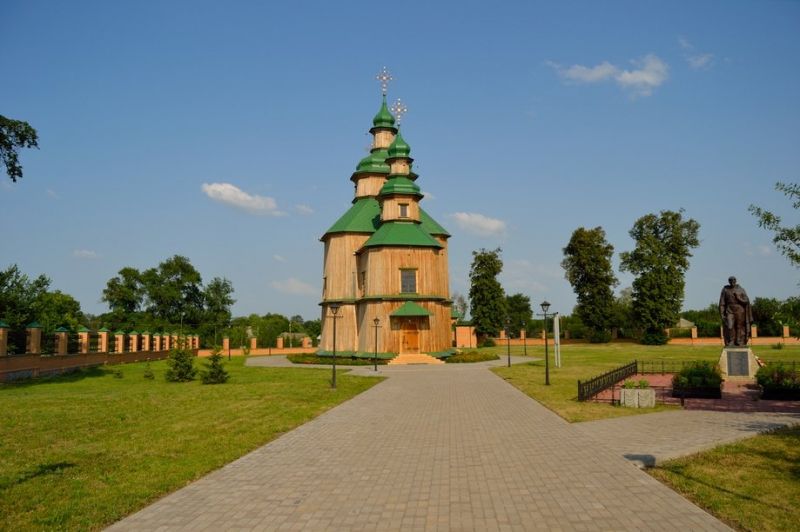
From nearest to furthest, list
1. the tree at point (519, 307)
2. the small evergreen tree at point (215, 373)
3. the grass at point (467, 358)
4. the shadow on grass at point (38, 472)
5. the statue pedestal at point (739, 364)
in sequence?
the shadow on grass at point (38, 472)
the statue pedestal at point (739, 364)
the small evergreen tree at point (215, 373)
the grass at point (467, 358)
the tree at point (519, 307)

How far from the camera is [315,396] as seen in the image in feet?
59.5

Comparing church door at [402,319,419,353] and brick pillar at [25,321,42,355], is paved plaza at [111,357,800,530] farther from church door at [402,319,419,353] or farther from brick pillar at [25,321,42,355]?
church door at [402,319,419,353]

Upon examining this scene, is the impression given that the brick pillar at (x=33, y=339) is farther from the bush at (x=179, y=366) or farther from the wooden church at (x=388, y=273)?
the wooden church at (x=388, y=273)

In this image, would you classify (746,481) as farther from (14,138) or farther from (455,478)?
(14,138)

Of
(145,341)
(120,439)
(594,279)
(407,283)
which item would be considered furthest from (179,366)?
(594,279)

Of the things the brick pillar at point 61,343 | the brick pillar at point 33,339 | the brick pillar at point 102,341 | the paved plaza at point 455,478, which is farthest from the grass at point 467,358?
the brick pillar at point 102,341

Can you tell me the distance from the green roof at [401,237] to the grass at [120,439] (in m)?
17.2

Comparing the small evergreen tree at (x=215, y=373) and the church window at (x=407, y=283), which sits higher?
the church window at (x=407, y=283)

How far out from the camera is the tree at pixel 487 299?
59750mm

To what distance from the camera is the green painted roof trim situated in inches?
1677

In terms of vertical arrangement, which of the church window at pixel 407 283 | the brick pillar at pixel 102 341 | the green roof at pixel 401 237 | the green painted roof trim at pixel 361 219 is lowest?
the brick pillar at pixel 102 341

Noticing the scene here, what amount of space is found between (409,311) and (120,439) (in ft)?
83.2

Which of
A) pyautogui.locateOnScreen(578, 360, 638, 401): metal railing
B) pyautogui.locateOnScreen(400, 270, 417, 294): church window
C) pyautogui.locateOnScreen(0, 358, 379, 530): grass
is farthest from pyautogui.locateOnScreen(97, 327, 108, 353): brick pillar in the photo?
pyautogui.locateOnScreen(578, 360, 638, 401): metal railing

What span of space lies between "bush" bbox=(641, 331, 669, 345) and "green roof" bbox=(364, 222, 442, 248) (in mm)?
31093
